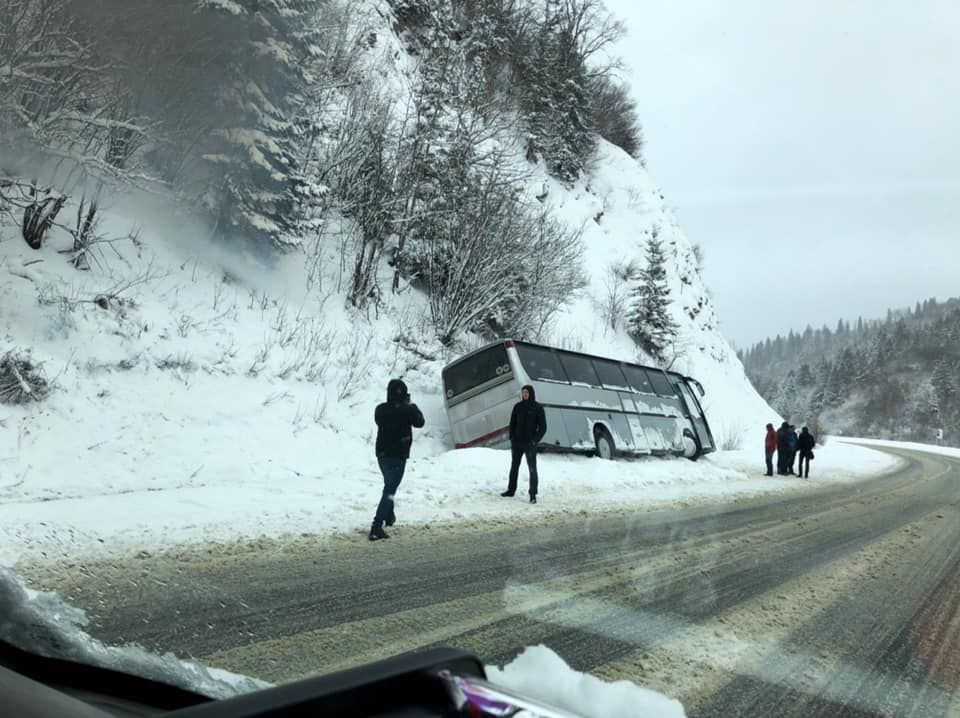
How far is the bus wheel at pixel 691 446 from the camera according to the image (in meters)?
19.7

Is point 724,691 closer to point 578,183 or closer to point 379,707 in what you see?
point 379,707

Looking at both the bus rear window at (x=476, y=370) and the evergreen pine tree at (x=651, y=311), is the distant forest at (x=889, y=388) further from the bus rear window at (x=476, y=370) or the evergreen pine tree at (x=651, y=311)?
the bus rear window at (x=476, y=370)

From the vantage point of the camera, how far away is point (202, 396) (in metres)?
11.2

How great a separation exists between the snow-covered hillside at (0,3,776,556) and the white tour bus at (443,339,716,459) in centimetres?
72

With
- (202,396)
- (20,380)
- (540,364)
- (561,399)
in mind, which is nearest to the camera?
(20,380)

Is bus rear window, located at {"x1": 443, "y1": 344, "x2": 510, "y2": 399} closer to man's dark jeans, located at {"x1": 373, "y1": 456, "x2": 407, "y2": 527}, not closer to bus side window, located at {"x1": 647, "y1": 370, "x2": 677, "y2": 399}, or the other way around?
man's dark jeans, located at {"x1": 373, "y1": 456, "x2": 407, "y2": 527}

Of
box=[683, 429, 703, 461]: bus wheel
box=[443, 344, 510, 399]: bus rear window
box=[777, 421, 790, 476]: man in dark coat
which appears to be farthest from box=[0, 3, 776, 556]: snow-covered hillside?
box=[777, 421, 790, 476]: man in dark coat

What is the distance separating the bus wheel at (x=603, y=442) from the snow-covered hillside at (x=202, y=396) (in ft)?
3.33

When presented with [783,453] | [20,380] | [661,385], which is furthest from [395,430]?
[783,453]

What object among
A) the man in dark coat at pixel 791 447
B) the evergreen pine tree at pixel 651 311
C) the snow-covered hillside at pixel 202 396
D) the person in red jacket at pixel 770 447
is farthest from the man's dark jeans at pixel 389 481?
the evergreen pine tree at pixel 651 311

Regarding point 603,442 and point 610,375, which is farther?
point 610,375

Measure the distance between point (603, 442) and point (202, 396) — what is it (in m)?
9.04

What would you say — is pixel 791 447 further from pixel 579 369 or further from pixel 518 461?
pixel 518 461

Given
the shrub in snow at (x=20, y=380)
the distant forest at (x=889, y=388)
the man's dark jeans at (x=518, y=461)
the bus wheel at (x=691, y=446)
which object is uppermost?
the distant forest at (x=889, y=388)
